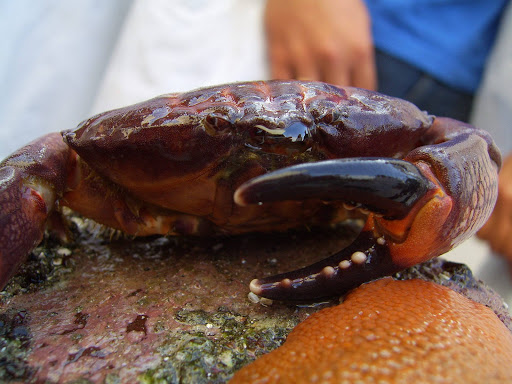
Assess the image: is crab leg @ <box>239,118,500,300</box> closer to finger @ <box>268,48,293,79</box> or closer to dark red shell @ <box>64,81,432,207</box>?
dark red shell @ <box>64,81,432,207</box>

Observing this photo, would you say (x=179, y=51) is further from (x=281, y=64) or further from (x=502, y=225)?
(x=502, y=225)

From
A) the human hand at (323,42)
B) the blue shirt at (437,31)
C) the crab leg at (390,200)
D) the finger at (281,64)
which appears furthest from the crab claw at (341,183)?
the blue shirt at (437,31)

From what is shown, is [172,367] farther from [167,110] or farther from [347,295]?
[167,110]

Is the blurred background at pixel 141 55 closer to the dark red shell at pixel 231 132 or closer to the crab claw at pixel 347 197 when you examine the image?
the dark red shell at pixel 231 132

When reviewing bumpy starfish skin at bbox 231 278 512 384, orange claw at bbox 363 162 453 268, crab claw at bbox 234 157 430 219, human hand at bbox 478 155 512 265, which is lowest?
human hand at bbox 478 155 512 265

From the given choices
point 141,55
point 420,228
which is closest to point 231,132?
point 420,228

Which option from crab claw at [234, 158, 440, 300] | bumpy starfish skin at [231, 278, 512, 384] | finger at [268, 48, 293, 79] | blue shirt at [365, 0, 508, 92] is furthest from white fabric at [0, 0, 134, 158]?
bumpy starfish skin at [231, 278, 512, 384]

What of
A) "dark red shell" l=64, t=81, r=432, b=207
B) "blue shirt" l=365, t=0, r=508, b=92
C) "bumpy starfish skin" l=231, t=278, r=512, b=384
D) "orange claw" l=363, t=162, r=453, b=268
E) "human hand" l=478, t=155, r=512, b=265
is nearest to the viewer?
"bumpy starfish skin" l=231, t=278, r=512, b=384
